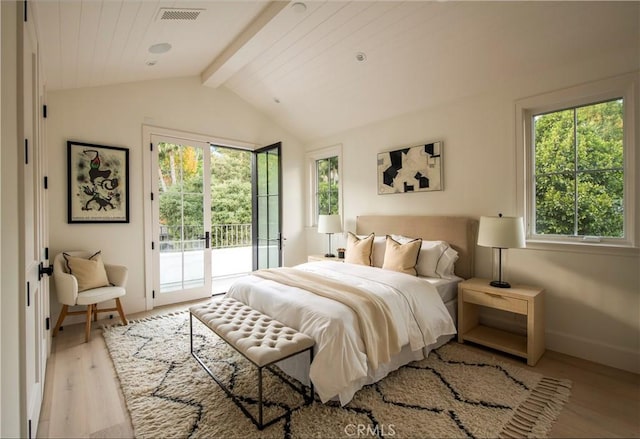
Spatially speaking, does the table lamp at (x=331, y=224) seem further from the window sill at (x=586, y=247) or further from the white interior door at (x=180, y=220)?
the window sill at (x=586, y=247)

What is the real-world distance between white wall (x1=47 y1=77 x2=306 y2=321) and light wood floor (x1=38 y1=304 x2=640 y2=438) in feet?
4.02

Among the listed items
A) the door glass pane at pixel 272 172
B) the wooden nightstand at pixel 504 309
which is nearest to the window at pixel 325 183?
the door glass pane at pixel 272 172

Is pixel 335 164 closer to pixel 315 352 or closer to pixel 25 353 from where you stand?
pixel 315 352

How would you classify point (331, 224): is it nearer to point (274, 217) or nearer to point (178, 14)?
point (274, 217)

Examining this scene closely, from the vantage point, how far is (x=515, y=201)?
120 inches

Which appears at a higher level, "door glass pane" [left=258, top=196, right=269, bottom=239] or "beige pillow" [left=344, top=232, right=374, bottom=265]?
"door glass pane" [left=258, top=196, right=269, bottom=239]

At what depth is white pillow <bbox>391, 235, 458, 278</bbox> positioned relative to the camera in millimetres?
3230

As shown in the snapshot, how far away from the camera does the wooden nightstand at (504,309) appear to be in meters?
2.58

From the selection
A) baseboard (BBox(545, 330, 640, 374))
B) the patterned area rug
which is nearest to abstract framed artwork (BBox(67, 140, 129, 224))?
the patterned area rug

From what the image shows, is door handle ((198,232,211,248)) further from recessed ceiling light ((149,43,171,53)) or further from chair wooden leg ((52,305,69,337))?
recessed ceiling light ((149,43,171,53))

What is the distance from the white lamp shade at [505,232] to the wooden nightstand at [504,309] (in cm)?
40

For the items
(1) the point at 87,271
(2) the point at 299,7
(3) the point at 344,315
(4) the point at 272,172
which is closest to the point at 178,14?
(2) the point at 299,7

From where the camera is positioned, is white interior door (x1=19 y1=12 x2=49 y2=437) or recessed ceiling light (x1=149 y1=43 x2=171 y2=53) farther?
recessed ceiling light (x1=149 y1=43 x2=171 y2=53)

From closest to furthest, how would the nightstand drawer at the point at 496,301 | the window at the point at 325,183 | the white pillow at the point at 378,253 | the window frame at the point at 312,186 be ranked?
the nightstand drawer at the point at 496,301 < the white pillow at the point at 378,253 < the window at the point at 325,183 < the window frame at the point at 312,186
